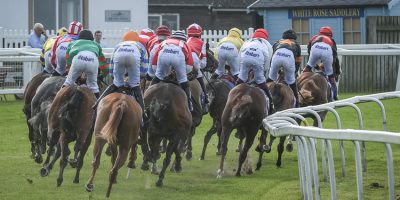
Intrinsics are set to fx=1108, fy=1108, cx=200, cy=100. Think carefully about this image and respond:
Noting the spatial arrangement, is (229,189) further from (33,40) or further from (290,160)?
(33,40)

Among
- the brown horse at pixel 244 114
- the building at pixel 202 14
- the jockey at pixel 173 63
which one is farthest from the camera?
the building at pixel 202 14

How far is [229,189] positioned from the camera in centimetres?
1448

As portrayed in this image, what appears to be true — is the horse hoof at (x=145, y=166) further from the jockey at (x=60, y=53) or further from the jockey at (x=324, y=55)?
the jockey at (x=324, y=55)

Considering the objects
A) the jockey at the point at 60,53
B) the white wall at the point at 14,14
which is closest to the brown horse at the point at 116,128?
the jockey at the point at 60,53

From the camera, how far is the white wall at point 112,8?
3559 centimetres

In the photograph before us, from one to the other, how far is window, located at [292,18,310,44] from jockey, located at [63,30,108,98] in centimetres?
2663

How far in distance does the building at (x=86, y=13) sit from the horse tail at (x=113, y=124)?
22.1m

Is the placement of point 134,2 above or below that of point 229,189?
above

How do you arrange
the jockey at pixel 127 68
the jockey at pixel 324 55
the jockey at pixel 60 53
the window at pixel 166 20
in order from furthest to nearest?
the window at pixel 166 20, the jockey at pixel 324 55, the jockey at pixel 60 53, the jockey at pixel 127 68

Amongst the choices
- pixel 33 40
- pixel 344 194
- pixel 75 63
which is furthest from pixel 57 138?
→ pixel 33 40

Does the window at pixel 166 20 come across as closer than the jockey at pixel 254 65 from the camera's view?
No

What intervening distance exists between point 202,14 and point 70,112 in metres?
34.1

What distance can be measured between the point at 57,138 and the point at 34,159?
257cm

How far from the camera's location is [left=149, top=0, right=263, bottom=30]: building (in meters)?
47.8
